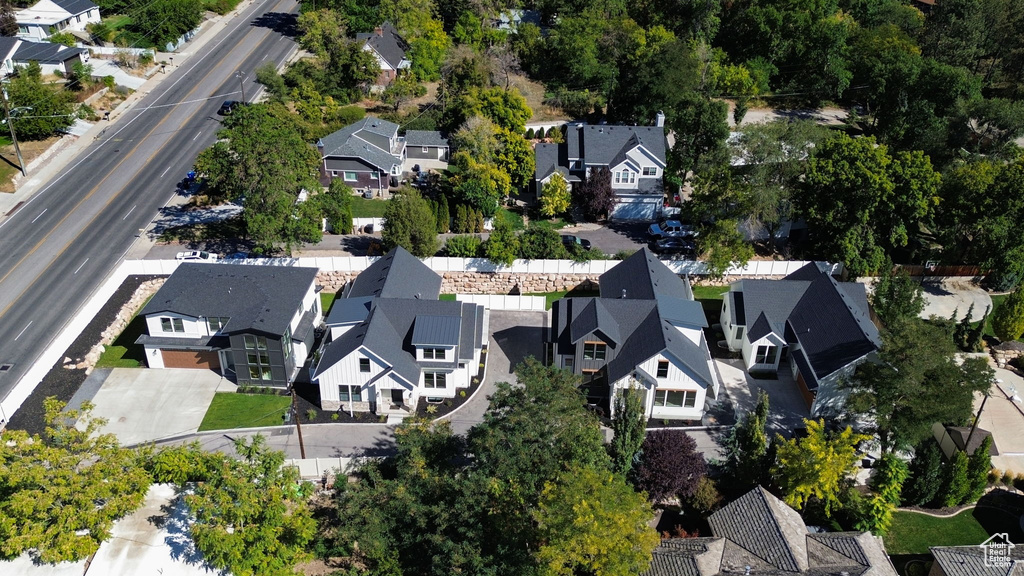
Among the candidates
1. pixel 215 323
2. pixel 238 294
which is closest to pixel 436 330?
pixel 238 294

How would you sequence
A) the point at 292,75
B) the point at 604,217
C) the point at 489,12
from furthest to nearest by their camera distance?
the point at 489,12 → the point at 292,75 → the point at 604,217

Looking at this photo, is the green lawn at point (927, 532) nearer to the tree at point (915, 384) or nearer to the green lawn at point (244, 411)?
the tree at point (915, 384)

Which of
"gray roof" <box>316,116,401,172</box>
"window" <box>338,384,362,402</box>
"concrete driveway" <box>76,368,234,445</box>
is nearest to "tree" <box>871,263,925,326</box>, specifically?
"window" <box>338,384,362,402</box>

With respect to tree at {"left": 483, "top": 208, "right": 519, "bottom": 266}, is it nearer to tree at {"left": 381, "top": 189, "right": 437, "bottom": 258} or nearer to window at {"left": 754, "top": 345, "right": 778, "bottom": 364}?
tree at {"left": 381, "top": 189, "right": 437, "bottom": 258}

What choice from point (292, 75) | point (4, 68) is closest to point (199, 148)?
point (292, 75)

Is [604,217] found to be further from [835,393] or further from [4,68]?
[4,68]
